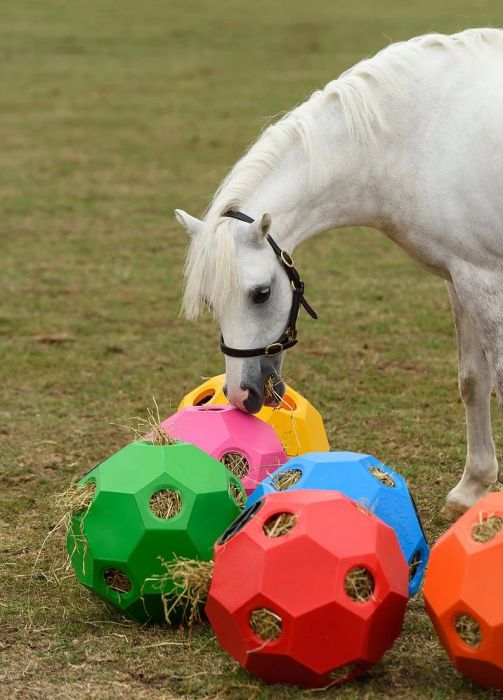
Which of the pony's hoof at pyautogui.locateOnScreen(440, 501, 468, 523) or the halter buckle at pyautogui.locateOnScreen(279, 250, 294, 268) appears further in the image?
the pony's hoof at pyautogui.locateOnScreen(440, 501, 468, 523)

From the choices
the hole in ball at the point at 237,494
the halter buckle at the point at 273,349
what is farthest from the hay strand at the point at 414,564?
the halter buckle at the point at 273,349

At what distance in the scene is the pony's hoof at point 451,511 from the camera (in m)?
4.90

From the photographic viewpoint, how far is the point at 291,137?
4426mm

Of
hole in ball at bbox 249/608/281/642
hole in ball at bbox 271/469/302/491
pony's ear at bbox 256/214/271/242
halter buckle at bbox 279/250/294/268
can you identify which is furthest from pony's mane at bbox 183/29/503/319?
hole in ball at bbox 249/608/281/642

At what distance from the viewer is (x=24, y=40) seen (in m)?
24.4

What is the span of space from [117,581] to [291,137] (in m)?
1.86

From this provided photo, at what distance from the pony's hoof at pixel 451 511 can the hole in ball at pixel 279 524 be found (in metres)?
1.65

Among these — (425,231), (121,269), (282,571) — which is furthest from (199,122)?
(282,571)

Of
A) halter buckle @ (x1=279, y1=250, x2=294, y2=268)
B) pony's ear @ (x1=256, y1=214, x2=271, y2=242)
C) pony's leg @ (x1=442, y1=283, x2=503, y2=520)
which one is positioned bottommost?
pony's leg @ (x1=442, y1=283, x2=503, y2=520)

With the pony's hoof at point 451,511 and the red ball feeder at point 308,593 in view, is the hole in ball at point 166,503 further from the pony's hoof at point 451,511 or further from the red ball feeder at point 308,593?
the pony's hoof at point 451,511

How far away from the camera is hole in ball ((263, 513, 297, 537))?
11.2 feet

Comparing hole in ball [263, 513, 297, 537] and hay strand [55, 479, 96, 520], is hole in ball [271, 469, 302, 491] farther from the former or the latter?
hay strand [55, 479, 96, 520]

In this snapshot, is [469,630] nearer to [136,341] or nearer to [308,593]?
[308,593]

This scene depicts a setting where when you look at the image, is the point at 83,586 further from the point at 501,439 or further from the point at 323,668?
the point at 501,439
